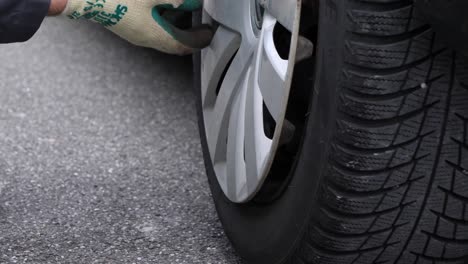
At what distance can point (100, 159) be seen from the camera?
8.91 ft

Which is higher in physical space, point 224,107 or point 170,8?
point 170,8

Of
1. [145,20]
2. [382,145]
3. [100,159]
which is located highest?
[382,145]

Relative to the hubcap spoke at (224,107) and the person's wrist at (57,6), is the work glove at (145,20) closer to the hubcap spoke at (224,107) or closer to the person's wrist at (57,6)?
the person's wrist at (57,6)

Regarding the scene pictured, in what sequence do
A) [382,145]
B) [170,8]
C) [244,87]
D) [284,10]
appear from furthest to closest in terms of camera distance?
[170,8], [244,87], [284,10], [382,145]

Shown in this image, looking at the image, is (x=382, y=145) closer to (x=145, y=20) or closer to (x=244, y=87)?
(x=244, y=87)

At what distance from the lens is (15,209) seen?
2350 mm

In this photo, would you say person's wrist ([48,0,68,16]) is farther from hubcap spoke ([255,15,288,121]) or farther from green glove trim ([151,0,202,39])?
hubcap spoke ([255,15,288,121])

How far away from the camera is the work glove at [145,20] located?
201cm

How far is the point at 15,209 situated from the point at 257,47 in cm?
95

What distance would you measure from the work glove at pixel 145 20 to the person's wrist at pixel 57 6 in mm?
11

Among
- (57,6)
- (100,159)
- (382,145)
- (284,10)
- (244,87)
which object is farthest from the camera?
(100,159)

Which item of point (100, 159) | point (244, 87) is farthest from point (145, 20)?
point (100, 159)

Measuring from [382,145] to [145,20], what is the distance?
82 cm

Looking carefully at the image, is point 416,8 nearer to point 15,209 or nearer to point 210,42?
point 210,42
